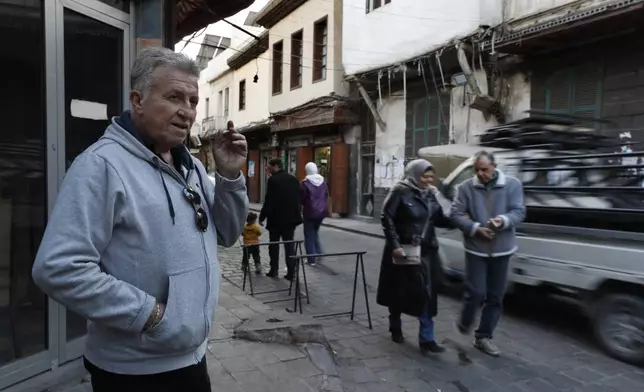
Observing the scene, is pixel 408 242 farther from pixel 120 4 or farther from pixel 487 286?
pixel 120 4

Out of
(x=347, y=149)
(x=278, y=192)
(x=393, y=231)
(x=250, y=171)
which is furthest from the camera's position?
(x=250, y=171)

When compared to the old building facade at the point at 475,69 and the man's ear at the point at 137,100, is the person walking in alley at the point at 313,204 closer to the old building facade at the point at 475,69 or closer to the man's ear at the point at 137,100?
the old building facade at the point at 475,69

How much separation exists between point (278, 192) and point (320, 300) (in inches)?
80.1

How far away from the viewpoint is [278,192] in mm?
7969

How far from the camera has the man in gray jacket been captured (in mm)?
4727

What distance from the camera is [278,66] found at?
2364cm

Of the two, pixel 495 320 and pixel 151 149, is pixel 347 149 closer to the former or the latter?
pixel 495 320

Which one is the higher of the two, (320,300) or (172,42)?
(172,42)

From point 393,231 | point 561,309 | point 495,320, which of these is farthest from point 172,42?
point 561,309

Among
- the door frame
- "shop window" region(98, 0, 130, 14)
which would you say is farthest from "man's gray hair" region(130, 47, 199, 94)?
"shop window" region(98, 0, 130, 14)

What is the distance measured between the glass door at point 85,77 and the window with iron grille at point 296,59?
679 inches

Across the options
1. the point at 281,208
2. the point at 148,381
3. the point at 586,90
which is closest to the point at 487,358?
the point at 148,381

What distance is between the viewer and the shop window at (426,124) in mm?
14200

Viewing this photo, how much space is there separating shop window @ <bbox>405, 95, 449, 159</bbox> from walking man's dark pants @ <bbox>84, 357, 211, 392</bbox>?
12.9 m
